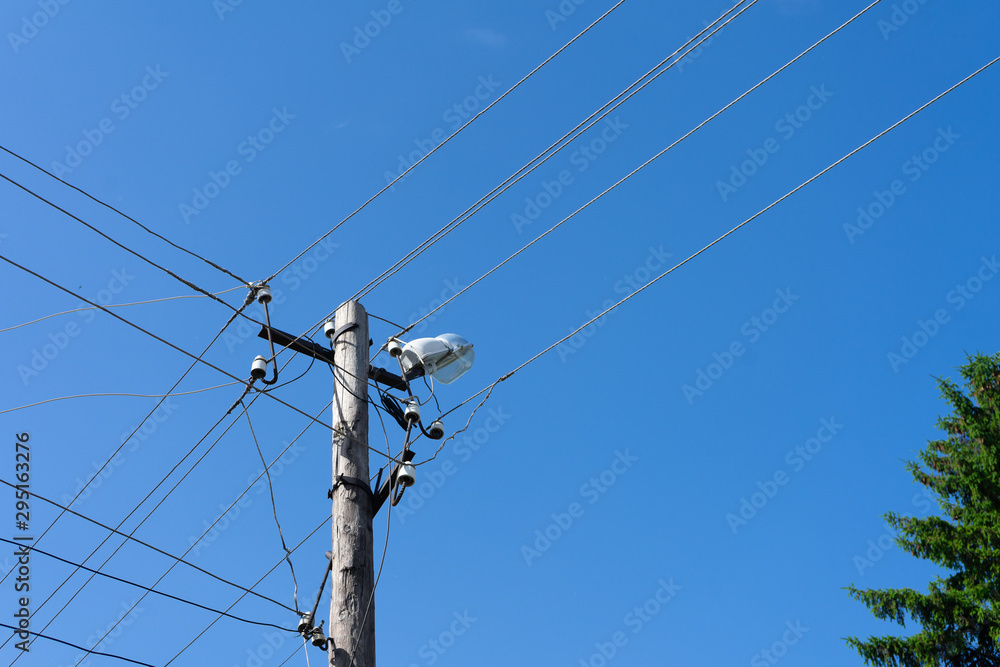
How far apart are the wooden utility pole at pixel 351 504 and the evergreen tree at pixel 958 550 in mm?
9424

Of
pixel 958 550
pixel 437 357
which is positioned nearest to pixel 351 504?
pixel 437 357

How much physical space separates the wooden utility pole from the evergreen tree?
30.9ft

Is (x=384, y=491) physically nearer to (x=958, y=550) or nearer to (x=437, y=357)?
(x=437, y=357)

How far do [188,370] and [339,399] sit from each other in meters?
1.97

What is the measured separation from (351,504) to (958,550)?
1008 cm

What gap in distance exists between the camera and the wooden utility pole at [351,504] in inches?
214

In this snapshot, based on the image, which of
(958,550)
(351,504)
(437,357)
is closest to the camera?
(351,504)

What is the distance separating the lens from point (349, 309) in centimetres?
689

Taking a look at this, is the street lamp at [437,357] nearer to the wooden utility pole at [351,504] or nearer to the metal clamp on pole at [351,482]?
the wooden utility pole at [351,504]

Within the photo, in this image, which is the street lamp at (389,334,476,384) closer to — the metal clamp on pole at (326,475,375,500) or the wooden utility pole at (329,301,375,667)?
the wooden utility pole at (329,301,375,667)

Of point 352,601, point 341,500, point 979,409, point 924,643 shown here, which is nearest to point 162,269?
point 341,500

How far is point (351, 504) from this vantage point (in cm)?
Answer: 595

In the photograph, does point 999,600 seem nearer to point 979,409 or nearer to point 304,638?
point 979,409

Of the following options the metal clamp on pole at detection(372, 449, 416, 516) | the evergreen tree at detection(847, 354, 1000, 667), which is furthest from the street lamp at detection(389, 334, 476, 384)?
the evergreen tree at detection(847, 354, 1000, 667)
